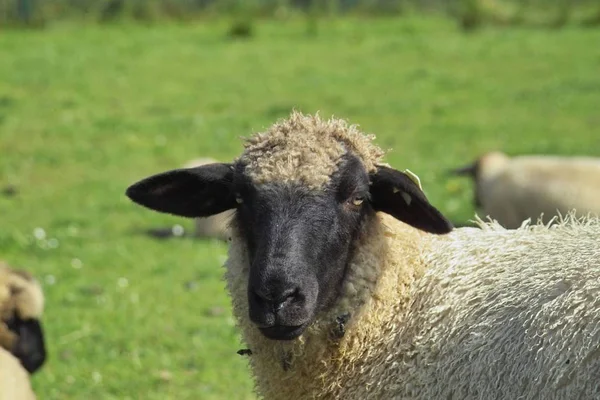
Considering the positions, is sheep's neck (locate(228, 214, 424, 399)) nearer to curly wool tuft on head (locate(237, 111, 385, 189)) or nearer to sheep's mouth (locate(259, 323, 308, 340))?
sheep's mouth (locate(259, 323, 308, 340))

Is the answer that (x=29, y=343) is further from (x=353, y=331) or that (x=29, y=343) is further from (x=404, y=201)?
(x=404, y=201)

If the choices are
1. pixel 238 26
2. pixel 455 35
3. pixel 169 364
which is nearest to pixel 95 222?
pixel 169 364

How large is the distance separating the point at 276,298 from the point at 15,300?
10.1 feet

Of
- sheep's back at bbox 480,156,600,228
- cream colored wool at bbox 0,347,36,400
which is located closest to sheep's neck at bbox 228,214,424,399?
cream colored wool at bbox 0,347,36,400

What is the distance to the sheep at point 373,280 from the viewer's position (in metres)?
3.97

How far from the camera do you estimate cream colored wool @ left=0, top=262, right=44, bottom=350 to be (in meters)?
6.36

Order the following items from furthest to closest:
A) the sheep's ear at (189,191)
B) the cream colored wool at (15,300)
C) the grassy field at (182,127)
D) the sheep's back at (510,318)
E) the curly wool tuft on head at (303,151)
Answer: the grassy field at (182,127)
the cream colored wool at (15,300)
the sheep's ear at (189,191)
the curly wool tuft on head at (303,151)
the sheep's back at (510,318)

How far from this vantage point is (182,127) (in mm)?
16016

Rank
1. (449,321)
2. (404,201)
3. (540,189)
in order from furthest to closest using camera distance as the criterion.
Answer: (540,189) → (404,201) → (449,321)

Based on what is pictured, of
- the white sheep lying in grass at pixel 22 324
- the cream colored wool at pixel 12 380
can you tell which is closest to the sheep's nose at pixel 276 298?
the cream colored wool at pixel 12 380

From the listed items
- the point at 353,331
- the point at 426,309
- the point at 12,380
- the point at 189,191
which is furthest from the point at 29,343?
the point at 426,309

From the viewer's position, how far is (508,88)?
1848cm

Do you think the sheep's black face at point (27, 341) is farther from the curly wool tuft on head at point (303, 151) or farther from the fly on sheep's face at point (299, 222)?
the curly wool tuft on head at point (303, 151)

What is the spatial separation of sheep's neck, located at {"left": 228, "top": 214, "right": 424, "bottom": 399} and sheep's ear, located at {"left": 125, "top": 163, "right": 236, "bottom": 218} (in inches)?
25.1
